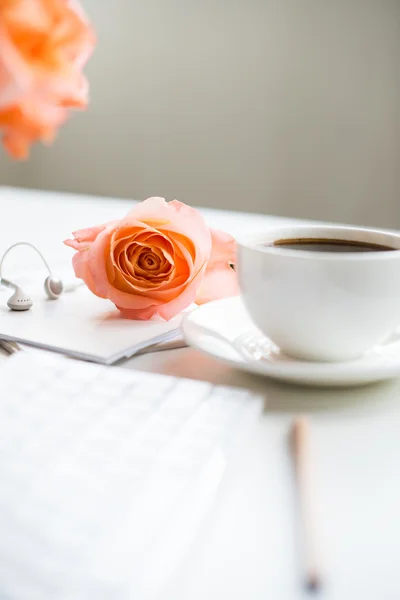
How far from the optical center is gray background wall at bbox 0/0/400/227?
111 inches

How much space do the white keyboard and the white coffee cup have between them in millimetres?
92

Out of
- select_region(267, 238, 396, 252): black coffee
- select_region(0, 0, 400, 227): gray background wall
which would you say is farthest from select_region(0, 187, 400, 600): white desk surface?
select_region(0, 0, 400, 227): gray background wall

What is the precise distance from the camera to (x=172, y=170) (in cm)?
348

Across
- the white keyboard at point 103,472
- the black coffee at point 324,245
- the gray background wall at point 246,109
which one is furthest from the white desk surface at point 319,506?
the gray background wall at point 246,109

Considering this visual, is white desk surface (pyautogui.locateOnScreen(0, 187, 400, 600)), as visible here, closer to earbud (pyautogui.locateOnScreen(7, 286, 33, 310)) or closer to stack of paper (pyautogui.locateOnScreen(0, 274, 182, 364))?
stack of paper (pyautogui.locateOnScreen(0, 274, 182, 364))

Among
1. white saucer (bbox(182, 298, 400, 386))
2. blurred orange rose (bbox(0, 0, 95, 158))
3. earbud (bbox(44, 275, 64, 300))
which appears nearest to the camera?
blurred orange rose (bbox(0, 0, 95, 158))

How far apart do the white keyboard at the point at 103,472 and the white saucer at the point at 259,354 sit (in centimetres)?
5

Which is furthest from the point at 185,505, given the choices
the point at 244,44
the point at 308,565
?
the point at 244,44

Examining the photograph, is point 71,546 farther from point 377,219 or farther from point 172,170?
point 172,170

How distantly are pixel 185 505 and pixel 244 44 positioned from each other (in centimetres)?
305

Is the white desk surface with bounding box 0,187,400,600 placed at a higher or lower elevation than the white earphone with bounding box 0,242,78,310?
higher

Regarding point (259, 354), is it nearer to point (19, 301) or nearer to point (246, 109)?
point (19, 301)

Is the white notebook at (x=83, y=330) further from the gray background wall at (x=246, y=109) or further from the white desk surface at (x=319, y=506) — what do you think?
the gray background wall at (x=246, y=109)

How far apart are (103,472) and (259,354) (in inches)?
8.8
